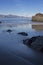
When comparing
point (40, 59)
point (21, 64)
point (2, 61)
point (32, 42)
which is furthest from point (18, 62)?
point (32, 42)

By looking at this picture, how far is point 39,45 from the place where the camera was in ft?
39.8

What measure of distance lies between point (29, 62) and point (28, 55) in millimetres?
1467

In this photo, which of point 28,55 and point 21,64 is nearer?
point 21,64

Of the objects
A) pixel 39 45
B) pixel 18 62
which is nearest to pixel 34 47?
pixel 39 45

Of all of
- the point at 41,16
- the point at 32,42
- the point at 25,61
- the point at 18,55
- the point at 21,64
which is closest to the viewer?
the point at 21,64

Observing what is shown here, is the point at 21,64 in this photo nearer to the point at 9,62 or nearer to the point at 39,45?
the point at 9,62

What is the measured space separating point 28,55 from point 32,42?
3.00 metres

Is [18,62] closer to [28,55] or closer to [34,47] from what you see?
[28,55]

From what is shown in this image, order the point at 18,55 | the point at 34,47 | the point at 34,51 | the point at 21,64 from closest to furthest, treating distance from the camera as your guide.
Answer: the point at 21,64 < the point at 18,55 < the point at 34,51 < the point at 34,47

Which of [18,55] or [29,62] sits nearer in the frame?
[29,62]

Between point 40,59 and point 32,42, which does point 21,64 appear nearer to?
point 40,59

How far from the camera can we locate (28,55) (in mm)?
10438

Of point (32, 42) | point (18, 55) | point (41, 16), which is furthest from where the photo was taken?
point (41, 16)

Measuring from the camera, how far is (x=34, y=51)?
1147 cm
